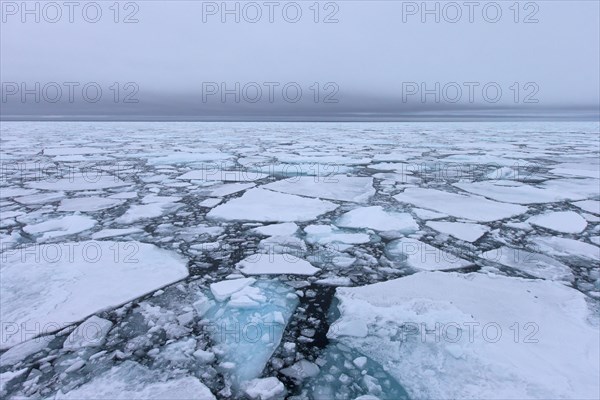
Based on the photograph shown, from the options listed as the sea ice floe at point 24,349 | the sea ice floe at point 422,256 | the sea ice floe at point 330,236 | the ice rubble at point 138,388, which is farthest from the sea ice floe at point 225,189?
the ice rubble at point 138,388

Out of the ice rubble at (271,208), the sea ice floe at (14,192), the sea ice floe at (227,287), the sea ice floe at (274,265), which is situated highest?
the sea ice floe at (14,192)

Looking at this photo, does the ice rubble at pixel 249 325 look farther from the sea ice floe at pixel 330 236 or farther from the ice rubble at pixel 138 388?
the sea ice floe at pixel 330 236

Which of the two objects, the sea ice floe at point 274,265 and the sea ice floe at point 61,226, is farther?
the sea ice floe at point 61,226

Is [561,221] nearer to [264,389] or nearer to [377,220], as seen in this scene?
[377,220]

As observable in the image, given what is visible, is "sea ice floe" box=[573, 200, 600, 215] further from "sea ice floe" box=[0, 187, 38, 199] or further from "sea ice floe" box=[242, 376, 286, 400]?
"sea ice floe" box=[0, 187, 38, 199]

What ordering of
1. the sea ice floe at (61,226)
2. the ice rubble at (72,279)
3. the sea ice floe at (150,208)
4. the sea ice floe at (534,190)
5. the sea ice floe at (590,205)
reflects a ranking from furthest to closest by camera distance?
the sea ice floe at (534,190) → the sea ice floe at (590,205) → the sea ice floe at (150,208) → the sea ice floe at (61,226) → the ice rubble at (72,279)

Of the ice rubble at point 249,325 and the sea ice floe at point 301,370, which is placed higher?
the ice rubble at point 249,325

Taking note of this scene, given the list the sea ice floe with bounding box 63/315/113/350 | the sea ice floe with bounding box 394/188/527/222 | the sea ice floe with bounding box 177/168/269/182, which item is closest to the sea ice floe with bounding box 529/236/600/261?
the sea ice floe with bounding box 394/188/527/222
